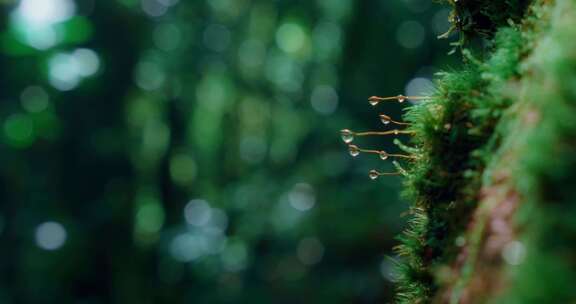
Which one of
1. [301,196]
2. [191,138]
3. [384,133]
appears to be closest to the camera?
[384,133]

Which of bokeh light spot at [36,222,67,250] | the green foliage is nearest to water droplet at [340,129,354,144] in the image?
the green foliage

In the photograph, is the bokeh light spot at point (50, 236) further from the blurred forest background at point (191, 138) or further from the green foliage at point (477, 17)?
the green foliage at point (477, 17)

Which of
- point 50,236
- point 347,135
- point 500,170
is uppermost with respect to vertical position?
point 347,135

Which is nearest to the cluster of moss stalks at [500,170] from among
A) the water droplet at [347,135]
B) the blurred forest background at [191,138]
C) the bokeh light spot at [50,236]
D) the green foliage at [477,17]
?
the green foliage at [477,17]

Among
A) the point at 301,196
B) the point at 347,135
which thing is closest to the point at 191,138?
the point at 301,196

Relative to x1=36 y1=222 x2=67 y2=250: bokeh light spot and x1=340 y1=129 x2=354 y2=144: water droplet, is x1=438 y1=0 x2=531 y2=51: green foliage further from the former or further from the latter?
x1=36 y1=222 x2=67 y2=250: bokeh light spot

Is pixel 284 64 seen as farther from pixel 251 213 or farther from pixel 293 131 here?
pixel 251 213

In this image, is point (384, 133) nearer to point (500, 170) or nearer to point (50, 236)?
point (500, 170)
